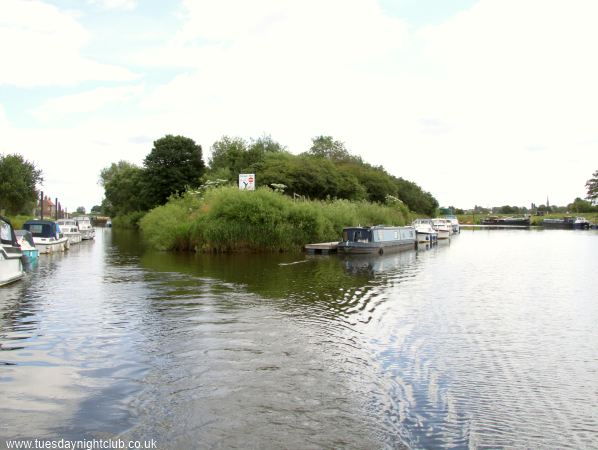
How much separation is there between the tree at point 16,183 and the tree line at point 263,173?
15112 millimetres

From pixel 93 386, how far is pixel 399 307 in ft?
31.3

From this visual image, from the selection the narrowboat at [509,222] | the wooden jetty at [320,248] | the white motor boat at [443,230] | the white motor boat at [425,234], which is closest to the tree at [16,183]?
the wooden jetty at [320,248]

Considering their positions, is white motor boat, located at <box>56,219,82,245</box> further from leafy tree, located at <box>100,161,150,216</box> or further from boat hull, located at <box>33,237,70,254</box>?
leafy tree, located at <box>100,161,150,216</box>

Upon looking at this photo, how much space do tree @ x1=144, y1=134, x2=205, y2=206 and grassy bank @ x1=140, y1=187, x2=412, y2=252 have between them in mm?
33400

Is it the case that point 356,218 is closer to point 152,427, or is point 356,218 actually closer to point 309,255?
point 309,255

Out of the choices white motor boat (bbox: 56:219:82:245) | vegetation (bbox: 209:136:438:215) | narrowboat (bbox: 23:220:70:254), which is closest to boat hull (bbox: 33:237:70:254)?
narrowboat (bbox: 23:220:70:254)

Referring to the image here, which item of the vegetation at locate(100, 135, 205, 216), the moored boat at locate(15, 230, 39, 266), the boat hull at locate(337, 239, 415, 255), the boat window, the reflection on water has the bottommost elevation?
the reflection on water

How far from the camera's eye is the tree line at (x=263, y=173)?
2146 inches

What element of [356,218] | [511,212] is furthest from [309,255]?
[511,212]

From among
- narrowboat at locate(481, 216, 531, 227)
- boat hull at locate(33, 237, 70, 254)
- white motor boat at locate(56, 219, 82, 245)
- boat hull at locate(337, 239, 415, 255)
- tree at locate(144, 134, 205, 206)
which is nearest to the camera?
boat hull at locate(33, 237, 70, 254)

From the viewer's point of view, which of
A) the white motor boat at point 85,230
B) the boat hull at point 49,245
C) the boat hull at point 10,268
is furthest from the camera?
the white motor boat at point 85,230

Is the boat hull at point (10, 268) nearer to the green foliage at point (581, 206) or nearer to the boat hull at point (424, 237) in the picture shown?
the boat hull at point (424, 237)

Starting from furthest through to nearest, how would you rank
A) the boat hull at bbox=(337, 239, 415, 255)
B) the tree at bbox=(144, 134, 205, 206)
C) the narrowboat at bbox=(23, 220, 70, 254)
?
the tree at bbox=(144, 134, 205, 206)
the boat hull at bbox=(337, 239, 415, 255)
the narrowboat at bbox=(23, 220, 70, 254)

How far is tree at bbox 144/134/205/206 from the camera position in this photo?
73500mm
